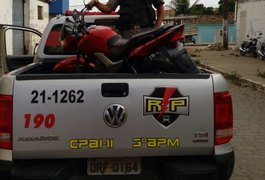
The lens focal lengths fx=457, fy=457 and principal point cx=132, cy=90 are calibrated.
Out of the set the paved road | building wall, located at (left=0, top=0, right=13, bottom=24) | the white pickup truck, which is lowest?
the paved road

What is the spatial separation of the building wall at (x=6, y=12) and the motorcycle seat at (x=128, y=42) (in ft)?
38.9

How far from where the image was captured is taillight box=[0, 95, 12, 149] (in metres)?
3.04

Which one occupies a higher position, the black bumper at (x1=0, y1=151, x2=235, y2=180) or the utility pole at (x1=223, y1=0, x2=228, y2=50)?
the utility pole at (x1=223, y1=0, x2=228, y2=50)

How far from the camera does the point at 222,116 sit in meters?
3.20

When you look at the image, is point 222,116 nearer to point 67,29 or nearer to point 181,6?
point 67,29

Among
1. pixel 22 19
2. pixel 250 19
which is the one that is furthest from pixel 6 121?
pixel 250 19

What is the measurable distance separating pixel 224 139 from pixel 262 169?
6.79ft

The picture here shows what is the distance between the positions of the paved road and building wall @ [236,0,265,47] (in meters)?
12.6

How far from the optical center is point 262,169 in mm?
5090

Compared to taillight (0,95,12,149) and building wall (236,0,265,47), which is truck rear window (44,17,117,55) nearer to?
taillight (0,95,12,149)

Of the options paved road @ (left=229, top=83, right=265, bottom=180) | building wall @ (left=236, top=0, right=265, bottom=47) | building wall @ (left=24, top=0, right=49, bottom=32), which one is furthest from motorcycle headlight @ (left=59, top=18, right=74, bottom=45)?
building wall @ (left=236, top=0, right=265, bottom=47)

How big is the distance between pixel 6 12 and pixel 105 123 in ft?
43.3

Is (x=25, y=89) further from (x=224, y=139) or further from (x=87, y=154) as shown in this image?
(x=224, y=139)

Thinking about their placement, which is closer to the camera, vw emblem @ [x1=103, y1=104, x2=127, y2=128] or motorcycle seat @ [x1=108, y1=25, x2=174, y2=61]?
vw emblem @ [x1=103, y1=104, x2=127, y2=128]
